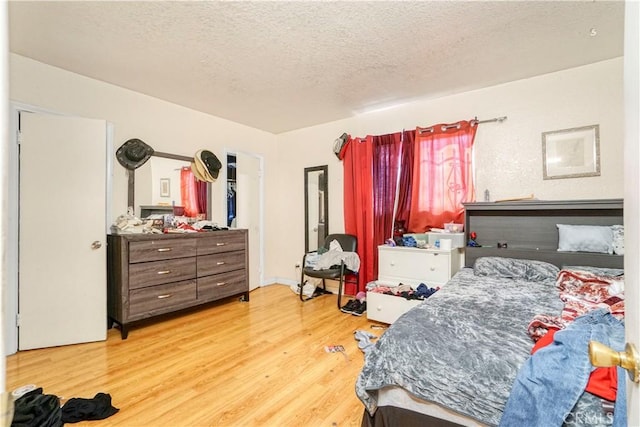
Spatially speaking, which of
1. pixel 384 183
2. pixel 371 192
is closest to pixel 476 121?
pixel 384 183

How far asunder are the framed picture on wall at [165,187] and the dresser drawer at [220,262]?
867 mm

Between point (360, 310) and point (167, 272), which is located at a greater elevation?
point (167, 272)

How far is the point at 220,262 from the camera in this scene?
350cm

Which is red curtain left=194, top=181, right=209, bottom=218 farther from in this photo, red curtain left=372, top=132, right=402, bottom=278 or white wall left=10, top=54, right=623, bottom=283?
red curtain left=372, top=132, right=402, bottom=278

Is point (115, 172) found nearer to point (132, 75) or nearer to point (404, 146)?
point (132, 75)

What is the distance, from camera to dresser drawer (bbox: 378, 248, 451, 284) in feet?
9.91

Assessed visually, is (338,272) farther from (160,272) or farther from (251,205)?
(160,272)

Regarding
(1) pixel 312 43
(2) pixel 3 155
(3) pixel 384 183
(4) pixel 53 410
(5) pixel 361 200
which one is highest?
(1) pixel 312 43

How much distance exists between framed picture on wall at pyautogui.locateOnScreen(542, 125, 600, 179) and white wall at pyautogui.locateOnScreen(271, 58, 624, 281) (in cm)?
4

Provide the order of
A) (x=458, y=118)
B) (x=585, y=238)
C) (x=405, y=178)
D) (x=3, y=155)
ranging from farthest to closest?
A: (x=405, y=178), (x=458, y=118), (x=585, y=238), (x=3, y=155)

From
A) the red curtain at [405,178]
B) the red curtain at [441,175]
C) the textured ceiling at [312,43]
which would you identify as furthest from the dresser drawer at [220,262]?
the red curtain at [441,175]

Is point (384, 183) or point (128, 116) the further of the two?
point (384, 183)

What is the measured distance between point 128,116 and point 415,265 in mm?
3486

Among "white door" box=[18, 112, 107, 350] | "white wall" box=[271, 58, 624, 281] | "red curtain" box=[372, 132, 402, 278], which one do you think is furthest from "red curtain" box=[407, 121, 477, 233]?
"white door" box=[18, 112, 107, 350]
